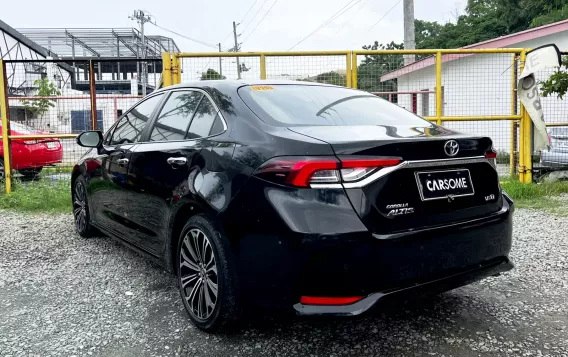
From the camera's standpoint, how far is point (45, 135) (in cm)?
812

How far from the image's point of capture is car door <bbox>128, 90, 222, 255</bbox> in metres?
3.23

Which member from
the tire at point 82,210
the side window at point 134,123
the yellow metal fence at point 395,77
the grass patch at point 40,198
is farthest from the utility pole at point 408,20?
the side window at point 134,123

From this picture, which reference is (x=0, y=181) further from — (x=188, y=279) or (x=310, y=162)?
(x=310, y=162)

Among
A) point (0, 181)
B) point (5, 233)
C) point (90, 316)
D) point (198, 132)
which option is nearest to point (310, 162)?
point (198, 132)

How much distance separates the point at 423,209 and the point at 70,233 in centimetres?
448

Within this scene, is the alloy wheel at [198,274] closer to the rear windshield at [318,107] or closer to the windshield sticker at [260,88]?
the rear windshield at [318,107]

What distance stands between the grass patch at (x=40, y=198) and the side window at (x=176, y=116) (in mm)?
4102

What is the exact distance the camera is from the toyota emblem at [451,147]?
108 inches

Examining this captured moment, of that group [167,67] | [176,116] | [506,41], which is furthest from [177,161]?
[506,41]

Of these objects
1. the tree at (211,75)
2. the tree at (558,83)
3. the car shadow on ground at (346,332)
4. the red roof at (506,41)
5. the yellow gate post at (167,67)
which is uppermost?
the red roof at (506,41)

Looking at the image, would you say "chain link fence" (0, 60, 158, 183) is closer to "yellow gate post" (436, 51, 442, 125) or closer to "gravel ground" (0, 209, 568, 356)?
"gravel ground" (0, 209, 568, 356)

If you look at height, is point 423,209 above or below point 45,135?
below

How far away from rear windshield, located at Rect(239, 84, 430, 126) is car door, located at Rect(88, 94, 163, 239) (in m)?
1.11

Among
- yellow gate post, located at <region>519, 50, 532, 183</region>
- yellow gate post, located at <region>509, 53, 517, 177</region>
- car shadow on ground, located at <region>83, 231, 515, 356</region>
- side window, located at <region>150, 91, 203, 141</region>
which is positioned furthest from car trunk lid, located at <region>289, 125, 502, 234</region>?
yellow gate post, located at <region>509, 53, 517, 177</region>
